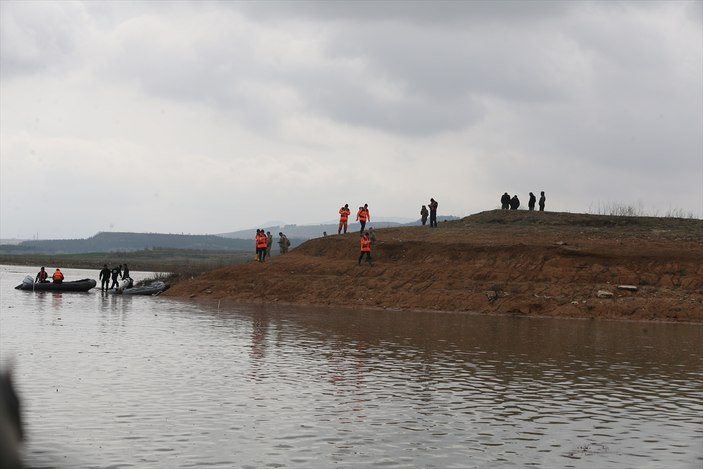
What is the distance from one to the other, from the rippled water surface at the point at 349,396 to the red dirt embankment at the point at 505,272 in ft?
28.8

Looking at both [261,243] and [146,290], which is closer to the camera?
[261,243]

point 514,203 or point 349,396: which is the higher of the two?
point 514,203

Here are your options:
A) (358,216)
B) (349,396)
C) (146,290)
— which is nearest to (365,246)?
(358,216)

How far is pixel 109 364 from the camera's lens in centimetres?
2038

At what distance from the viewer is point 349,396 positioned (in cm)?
1717

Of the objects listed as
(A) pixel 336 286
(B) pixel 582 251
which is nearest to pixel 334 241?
(A) pixel 336 286

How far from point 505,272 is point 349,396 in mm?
27970

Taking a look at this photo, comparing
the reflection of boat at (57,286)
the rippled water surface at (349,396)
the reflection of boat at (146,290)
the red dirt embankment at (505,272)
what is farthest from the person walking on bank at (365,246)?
the reflection of boat at (57,286)

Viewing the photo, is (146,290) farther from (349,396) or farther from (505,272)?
(349,396)

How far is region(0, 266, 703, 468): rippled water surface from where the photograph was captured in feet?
41.5

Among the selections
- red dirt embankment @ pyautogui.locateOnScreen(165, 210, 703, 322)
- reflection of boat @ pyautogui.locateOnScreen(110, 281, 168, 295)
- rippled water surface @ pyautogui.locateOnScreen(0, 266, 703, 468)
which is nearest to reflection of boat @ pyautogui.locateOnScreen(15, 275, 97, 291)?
reflection of boat @ pyautogui.locateOnScreen(110, 281, 168, 295)

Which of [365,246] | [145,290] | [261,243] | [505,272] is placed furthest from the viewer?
[145,290]

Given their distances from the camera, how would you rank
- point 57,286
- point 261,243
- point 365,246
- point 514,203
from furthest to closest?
1. point 514,203
2. point 57,286
3. point 261,243
4. point 365,246

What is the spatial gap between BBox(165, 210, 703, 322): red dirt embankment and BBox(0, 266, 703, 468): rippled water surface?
876cm
